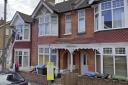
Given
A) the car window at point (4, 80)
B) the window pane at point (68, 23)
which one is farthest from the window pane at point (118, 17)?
the car window at point (4, 80)

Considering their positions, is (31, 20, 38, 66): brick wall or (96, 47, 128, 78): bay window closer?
(96, 47, 128, 78): bay window

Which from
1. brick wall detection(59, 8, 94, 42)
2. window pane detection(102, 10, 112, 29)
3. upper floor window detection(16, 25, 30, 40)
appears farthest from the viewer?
upper floor window detection(16, 25, 30, 40)

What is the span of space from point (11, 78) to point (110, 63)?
872 centimetres

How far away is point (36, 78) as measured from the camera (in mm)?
21391

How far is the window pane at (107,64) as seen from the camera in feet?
57.5

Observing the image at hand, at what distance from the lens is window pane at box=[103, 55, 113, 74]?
57.5ft

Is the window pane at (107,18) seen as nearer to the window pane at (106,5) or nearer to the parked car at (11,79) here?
the window pane at (106,5)

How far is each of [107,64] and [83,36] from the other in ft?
15.7

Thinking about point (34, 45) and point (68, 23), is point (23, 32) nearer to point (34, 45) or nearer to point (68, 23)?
point (34, 45)

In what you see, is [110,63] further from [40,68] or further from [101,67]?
[40,68]

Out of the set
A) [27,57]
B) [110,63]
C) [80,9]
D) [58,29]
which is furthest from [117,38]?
[27,57]

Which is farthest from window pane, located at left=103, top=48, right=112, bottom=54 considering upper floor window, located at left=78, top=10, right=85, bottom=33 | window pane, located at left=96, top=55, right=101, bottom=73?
upper floor window, located at left=78, top=10, right=85, bottom=33

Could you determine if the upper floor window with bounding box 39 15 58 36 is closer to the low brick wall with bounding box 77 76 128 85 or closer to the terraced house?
the terraced house

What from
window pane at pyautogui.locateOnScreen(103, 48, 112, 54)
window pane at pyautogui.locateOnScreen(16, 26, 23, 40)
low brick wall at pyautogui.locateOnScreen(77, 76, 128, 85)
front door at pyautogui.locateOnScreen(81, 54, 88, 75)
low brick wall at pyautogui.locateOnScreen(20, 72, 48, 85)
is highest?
window pane at pyautogui.locateOnScreen(16, 26, 23, 40)
